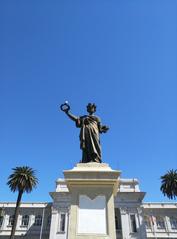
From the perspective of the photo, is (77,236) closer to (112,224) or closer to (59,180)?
(112,224)

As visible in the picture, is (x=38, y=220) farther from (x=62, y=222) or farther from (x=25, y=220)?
(x=62, y=222)

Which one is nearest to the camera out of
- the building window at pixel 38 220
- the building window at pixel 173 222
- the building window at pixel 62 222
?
the building window at pixel 62 222

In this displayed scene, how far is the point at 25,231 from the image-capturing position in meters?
46.4

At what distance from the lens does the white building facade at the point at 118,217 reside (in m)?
41.2

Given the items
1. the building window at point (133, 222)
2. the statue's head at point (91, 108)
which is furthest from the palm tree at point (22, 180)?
the statue's head at point (91, 108)

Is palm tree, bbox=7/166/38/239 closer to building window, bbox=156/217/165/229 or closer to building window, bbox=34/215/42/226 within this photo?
building window, bbox=34/215/42/226

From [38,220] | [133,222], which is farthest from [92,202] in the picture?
[38,220]

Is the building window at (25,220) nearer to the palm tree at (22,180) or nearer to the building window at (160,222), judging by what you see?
the palm tree at (22,180)

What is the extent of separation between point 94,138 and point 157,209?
1875 inches

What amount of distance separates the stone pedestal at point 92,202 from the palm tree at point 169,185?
125 ft

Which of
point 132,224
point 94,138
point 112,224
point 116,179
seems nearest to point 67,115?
point 94,138

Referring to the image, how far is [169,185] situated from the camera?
130 ft

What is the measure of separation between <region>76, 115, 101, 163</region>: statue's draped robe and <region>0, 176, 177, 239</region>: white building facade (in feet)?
116

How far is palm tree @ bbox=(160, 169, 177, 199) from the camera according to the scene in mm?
39256
